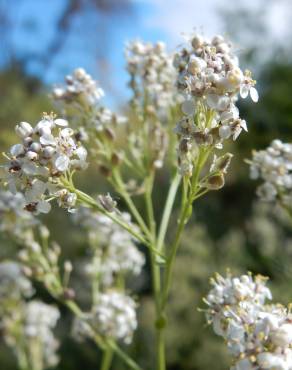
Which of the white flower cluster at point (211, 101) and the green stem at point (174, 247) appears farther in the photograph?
the green stem at point (174, 247)

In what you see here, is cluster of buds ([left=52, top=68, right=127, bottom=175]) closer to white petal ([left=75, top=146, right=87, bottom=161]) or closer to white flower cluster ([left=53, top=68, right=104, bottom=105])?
white flower cluster ([left=53, top=68, right=104, bottom=105])

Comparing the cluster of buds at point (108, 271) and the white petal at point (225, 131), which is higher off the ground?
the cluster of buds at point (108, 271)

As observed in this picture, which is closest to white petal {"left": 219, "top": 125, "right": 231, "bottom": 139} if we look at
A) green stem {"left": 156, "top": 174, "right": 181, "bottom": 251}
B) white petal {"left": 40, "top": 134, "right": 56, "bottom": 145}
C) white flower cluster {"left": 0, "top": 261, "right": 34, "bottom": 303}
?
white petal {"left": 40, "top": 134, "right": 56, "bottom": 145}

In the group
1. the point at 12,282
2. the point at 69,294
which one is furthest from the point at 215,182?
the point at 12,282

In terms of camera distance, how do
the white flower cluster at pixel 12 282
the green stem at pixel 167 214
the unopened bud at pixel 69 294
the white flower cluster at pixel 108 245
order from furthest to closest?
the white flower cluster at pixel 12 282, the white flower cluster at pixel 108 245, the unopened bud at pixel 69 294, the green stem at pixel 167 214

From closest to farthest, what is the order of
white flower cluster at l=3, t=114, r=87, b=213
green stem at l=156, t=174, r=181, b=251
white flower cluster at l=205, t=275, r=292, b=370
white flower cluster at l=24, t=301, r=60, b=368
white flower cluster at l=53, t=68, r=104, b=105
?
white flower cluster at l=205, t=275, r=292, b=370, white flower cluster at l=3, t=114, r=87, b=213, green stem at l=156, t=174, r=181, b=251, white flower cluster at l=53, t=68, r=104, b=105, white flower cluster at l=24, t=301, r=60, b=368

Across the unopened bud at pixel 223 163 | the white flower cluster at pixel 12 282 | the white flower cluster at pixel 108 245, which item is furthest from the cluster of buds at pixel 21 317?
the unopened bud at pixel 223 163

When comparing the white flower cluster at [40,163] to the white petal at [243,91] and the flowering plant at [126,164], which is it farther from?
the white petal at [243,91]
